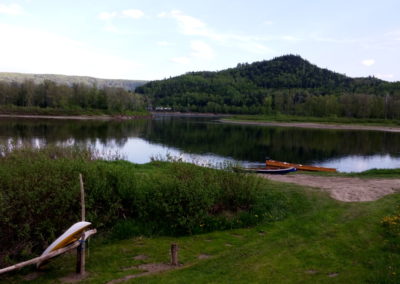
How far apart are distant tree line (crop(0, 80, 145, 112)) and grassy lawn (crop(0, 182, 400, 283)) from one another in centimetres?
12555

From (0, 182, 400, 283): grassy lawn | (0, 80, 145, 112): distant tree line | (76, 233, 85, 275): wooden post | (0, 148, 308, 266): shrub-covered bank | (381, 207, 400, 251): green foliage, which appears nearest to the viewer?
(0, 182, 400, 283): grassy lawn

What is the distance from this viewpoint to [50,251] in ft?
27.1

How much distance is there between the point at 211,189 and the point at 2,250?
726 cm

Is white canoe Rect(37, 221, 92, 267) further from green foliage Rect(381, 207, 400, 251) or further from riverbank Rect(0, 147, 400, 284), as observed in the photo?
green foliage Rect(381, 207, 400, 251)

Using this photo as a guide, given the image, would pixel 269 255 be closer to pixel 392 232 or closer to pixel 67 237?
pixel 392 232

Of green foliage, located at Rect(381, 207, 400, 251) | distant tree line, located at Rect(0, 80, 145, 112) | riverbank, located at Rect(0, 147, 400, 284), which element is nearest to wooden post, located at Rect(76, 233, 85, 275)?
riverbank, located at Rect(0, 147, 400, 284)

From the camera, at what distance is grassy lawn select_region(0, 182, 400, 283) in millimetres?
A: 8234

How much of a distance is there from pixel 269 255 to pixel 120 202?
6114 millimetres

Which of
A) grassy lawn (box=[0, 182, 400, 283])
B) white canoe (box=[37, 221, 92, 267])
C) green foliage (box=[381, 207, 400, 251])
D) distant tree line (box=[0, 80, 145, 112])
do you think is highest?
distant tree line (box=[0, 80, 145, 112])

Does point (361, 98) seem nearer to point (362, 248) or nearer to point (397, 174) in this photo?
point (397, 174)

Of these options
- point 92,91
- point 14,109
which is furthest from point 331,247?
point 92,91

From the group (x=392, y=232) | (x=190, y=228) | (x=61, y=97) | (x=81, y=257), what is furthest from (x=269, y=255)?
(x=61, y=97)

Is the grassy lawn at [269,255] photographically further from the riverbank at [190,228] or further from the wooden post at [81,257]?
the wooden post at [81,257]

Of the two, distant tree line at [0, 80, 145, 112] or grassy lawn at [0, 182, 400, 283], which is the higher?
distant tree line at [0, 80, 145, 112]
